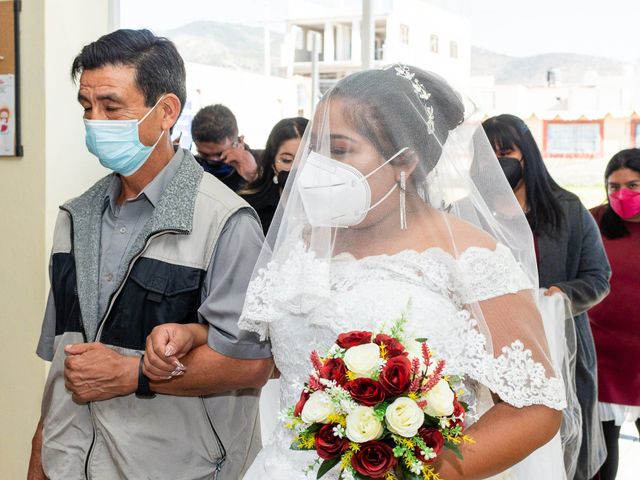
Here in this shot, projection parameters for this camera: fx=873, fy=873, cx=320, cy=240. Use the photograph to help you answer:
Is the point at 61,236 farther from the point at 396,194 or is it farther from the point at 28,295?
the point at 28,295

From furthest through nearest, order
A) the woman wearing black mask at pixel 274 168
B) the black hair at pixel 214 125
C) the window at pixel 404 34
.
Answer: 1. the black hair at pixel 214 125
2. the window at pixel 404 34
3. the woman wearing black mask at pixel 274 168

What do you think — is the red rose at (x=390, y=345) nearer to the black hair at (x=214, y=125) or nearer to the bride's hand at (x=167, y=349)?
the bride's hand at (x=167, y=349)

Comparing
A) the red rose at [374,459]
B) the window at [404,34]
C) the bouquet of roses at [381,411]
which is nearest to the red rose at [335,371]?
the bouquet of roses at [381,411]

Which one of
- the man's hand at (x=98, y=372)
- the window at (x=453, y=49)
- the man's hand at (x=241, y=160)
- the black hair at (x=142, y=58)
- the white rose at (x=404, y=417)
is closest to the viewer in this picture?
the white rose at (x=404, y=417)

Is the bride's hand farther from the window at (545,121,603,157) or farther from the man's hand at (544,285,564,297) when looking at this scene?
the window at (545,121,603,157)

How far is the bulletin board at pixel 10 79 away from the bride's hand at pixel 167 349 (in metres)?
2.15

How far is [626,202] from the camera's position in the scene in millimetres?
4008

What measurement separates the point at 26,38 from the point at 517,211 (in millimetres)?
2557

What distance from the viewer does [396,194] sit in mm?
1800

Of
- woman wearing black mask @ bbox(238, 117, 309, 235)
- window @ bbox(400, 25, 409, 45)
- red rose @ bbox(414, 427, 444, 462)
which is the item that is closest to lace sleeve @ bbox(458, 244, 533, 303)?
red rose @ bbox(414, 427, 444, 462)

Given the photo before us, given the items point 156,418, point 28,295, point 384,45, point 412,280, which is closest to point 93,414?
point 156,418

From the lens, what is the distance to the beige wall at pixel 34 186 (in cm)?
370

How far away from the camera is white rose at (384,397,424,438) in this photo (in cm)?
139

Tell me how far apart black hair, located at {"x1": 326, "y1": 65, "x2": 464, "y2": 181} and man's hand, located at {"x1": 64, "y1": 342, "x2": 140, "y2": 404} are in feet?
2.43
